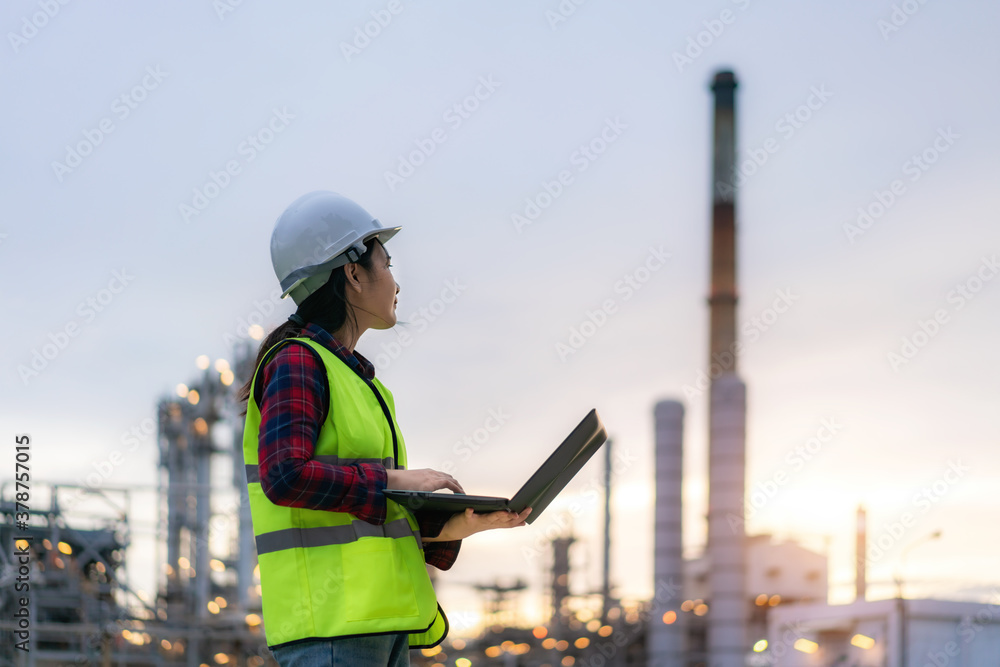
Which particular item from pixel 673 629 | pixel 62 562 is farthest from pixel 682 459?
pixel 62 562

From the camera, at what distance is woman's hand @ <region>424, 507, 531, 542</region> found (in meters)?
2.23

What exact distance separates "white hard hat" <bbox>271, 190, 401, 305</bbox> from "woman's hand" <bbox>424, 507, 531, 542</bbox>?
1.94ft

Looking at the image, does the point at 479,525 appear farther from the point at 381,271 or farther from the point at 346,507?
the point at 381,271

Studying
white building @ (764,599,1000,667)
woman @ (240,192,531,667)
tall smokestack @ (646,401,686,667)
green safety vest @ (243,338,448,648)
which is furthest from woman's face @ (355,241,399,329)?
tall smokestack @ (646,401,686,667)

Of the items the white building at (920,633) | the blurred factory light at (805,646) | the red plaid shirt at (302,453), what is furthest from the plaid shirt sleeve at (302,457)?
the blurred factory light at (805,646)

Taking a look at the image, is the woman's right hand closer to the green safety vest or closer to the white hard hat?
the green safety vest

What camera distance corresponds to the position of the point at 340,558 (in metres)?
2.17

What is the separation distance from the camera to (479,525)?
89.8 inches

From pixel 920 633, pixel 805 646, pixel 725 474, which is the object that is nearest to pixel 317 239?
pixel 920 633

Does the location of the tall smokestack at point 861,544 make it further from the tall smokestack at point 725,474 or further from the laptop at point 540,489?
the laptop at point 540,489

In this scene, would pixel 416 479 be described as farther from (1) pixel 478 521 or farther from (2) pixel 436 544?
(2) pixel 436 544

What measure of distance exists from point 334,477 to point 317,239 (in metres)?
0.57

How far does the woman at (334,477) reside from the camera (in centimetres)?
213

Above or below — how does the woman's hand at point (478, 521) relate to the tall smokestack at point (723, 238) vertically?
below
